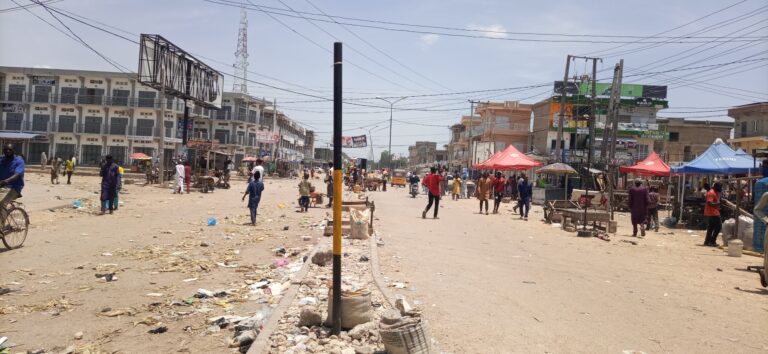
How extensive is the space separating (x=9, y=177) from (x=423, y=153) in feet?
400

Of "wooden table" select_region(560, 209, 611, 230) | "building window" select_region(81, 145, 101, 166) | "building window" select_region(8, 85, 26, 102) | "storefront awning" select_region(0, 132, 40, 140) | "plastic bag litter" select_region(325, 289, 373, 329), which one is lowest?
"plastic bag litter" select_region(325, 289, 373, 329)

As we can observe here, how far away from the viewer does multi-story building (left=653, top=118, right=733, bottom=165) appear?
56781 millimetres

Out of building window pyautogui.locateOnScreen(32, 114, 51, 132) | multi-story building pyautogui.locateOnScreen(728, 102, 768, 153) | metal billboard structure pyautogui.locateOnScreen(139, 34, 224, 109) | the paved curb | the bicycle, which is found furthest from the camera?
building window pyautogui.locateOnScreen(32, 114, 51, 132)

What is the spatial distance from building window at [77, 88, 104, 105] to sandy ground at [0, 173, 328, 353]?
167ft

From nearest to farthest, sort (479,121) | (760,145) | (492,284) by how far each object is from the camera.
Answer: (492,284), (760,145), (479,121)

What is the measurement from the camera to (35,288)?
683 centimetres

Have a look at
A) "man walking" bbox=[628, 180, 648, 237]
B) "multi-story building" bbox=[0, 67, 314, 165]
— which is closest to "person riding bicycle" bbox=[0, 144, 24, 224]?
"man walking" bbox=[628, 180, 648, 237]

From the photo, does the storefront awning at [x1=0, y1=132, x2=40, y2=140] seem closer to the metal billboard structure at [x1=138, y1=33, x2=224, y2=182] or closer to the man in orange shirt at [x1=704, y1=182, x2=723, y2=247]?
the metal billboard structure at [x1=138, y1=33, x2=224, y2=182]

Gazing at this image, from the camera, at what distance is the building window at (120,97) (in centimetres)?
6059

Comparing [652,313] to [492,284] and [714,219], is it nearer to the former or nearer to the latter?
[492,284]

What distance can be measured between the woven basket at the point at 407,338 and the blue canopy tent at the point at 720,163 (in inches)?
703

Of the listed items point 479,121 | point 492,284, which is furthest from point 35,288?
point 479,121

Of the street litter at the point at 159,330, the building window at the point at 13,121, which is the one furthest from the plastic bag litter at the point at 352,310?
the building window at the point at 13,121

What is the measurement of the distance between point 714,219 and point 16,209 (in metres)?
15.6
